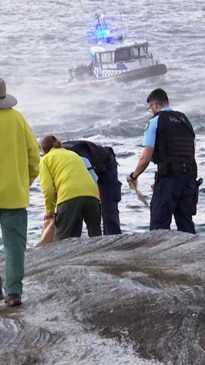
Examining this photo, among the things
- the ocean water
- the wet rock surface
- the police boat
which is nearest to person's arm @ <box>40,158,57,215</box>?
the wet rock surface

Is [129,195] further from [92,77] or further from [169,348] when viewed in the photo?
[92,77]

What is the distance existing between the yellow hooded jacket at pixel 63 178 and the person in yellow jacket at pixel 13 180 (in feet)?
9.04

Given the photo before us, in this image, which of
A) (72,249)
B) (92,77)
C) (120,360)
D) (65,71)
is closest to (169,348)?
(120,360)

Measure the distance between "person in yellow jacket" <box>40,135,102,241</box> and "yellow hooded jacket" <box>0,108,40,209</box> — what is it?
Answer: 2820mm

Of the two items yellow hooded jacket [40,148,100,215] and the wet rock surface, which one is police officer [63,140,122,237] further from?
the wet rock surface

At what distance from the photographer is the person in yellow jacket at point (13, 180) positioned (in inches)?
277

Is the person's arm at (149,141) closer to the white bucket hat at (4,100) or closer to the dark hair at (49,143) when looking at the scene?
the dark hair at (49,143)

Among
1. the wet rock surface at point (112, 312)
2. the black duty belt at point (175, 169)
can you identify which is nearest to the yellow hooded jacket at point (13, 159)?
the wet rock surface at point (112, 312)

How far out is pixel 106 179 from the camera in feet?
36.7

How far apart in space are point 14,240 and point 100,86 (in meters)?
40.0

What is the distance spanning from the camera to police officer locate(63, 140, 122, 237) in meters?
10.8

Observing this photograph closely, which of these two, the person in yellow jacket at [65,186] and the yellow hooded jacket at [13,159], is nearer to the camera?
the yellow hooded jacket at [13,159]

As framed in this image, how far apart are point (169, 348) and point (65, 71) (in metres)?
46.7

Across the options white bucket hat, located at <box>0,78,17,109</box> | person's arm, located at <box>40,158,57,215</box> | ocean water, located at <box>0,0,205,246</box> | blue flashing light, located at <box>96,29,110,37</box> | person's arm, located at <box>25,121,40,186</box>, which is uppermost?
white bucket hat, located at <box>0,78,17,109</box>
